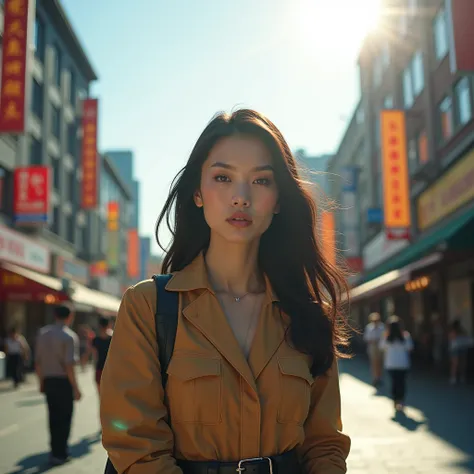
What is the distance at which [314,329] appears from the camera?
2295mm

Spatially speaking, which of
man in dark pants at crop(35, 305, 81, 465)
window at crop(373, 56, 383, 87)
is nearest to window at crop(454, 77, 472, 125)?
man in dark pants at crop(35, 305, 81, 465)

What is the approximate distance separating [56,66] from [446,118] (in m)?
22.1

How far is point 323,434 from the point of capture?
227 centimetres

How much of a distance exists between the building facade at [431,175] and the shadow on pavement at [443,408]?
2931 millimetres

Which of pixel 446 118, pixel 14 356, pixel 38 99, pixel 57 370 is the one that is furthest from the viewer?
pixel 38 99

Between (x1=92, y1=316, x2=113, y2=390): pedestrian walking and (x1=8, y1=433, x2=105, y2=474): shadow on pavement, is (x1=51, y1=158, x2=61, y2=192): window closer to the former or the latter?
(x1=92, y1=316, x2=113, y2=390): pedestrian walking

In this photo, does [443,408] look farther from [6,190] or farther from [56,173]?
[56,173]

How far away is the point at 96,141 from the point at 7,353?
17999 millimetres

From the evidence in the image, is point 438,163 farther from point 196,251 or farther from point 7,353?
point 196,251

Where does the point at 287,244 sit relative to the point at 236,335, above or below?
above

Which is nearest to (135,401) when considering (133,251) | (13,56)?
(13,56)

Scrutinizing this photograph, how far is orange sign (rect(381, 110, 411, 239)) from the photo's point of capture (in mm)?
24398

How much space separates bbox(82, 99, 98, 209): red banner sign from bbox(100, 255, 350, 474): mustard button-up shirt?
3410 centimetres

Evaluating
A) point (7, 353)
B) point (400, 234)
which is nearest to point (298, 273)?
point (7, 353)
